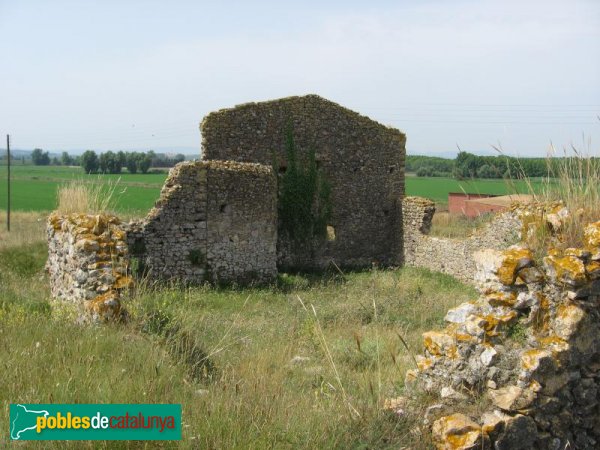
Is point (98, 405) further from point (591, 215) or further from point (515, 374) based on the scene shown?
point (591, 215)

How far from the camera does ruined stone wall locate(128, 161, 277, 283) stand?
38.3ft

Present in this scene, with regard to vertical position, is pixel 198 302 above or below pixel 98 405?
below

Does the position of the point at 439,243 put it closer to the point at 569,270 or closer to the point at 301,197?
the point at 301,197

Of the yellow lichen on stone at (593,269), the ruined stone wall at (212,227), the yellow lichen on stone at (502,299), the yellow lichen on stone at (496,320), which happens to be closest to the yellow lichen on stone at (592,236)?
the yellow lichen on stone at (593,269)

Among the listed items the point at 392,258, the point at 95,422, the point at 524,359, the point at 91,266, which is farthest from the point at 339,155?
the point at 95,422

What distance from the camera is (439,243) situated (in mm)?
15133

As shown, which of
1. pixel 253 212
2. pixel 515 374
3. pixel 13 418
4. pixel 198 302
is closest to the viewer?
pixel 13 418

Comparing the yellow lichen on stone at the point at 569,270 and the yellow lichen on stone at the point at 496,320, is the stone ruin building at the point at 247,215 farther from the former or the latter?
the yellow lichen on stone at the point at 569,270

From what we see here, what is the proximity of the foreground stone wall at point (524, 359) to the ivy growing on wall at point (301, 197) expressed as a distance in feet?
36.2

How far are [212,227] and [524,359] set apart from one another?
9.09 metres

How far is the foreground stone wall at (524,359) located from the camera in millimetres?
3902

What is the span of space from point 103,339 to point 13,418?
1229mm

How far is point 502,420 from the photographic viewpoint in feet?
12.5

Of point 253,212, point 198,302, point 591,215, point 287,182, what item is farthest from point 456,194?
point 591,215
